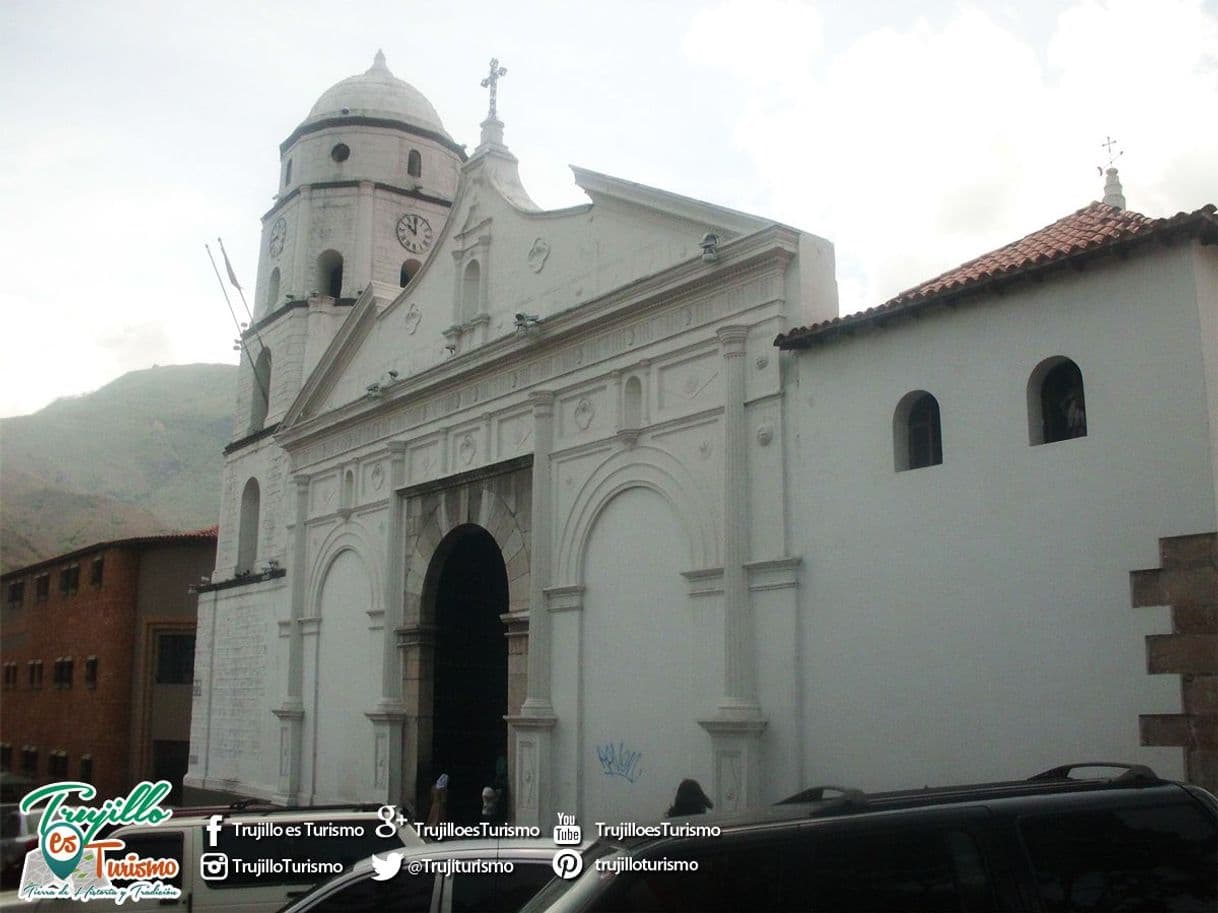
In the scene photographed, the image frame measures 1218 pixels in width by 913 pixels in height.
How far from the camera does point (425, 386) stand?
20.1 m

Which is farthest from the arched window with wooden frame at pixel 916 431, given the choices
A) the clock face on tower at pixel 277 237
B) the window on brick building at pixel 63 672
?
the window on brick building at pixel 63 672

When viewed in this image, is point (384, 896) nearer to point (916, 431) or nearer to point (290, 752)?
point (916, 431)

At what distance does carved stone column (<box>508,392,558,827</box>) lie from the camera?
52.7 ft

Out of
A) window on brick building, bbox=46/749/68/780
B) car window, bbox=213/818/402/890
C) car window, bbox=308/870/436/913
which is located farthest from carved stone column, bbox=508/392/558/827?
window on brick building, bbox=46/749/68/780

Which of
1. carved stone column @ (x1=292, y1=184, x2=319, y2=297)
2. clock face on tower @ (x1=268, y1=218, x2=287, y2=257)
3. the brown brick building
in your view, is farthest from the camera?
the brown brick building

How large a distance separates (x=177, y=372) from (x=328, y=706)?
10099 cm

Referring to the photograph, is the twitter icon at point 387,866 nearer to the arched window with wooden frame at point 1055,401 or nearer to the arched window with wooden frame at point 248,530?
the arched window with wooden frame at point 1055,401

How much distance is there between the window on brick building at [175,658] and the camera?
3303 cm

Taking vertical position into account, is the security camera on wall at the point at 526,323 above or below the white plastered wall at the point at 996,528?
above

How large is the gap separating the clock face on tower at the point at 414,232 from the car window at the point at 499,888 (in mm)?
21554

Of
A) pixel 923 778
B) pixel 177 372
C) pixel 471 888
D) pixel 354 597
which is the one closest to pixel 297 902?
pixel 471 888

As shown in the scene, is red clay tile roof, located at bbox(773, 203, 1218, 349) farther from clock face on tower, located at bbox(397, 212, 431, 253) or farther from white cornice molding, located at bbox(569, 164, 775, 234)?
clock face on tower, located at bbox(397, 212, 431, 253)

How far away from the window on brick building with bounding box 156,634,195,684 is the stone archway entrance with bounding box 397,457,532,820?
1546 cm

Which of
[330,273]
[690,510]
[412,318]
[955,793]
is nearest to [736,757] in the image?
[690,510]
